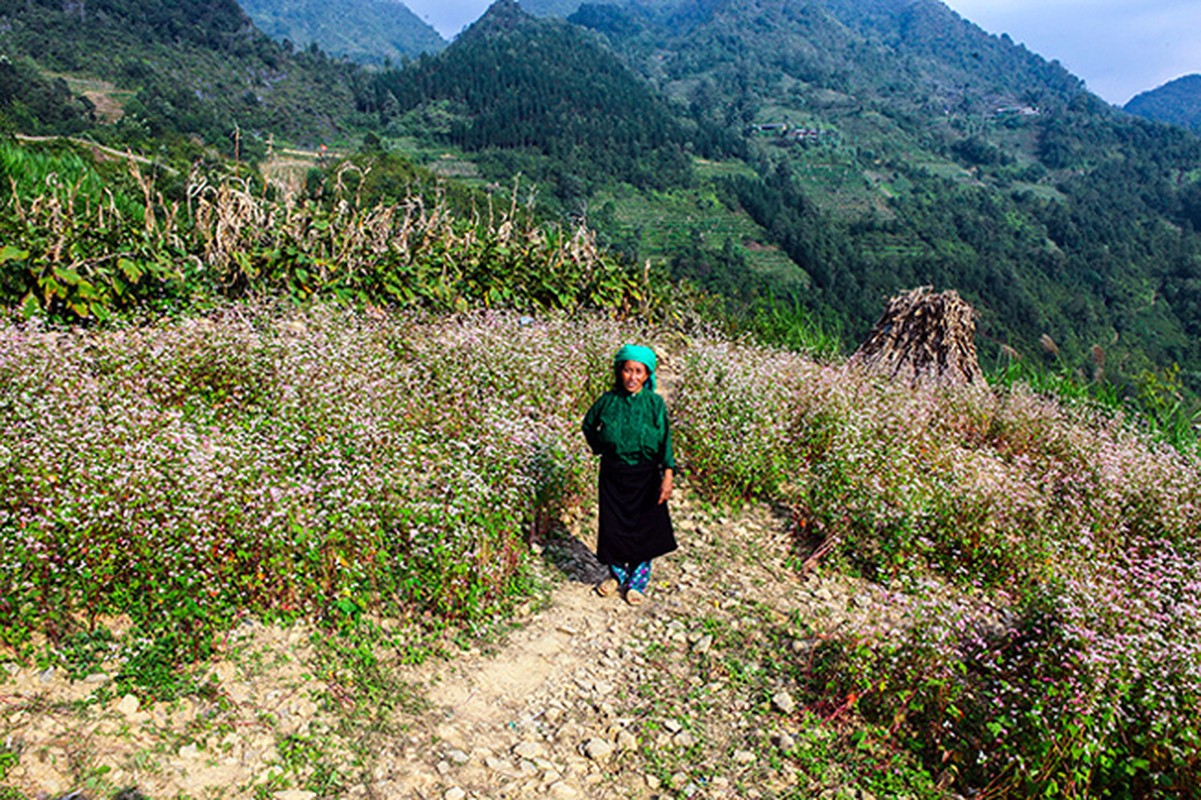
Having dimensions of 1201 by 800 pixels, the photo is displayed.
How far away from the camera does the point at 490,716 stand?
11.4ft

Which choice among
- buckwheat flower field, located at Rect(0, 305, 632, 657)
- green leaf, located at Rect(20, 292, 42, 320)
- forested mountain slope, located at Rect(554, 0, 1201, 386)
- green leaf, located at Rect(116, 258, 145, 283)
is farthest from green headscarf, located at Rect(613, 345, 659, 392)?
forested mountain slope, located at Rect(554, 0, 1201, 386)

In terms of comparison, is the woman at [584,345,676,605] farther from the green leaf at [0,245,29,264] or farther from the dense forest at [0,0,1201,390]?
the dense forest at [0,0,1201,390]

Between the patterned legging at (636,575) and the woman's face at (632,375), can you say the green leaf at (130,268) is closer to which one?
the woman's face at (632,375)

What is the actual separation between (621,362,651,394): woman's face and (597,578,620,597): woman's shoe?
1263 millimetres

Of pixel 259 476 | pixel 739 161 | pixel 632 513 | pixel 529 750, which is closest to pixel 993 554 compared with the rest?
pixel 632 513

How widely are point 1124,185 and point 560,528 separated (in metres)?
163

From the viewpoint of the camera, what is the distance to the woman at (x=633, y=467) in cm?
442

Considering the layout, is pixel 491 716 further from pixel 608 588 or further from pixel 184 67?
pixel 184 67

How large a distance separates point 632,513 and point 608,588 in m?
0.55

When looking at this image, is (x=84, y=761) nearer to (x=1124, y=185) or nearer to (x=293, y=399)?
(x=293, y=399)

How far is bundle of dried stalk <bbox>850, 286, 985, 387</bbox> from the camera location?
360 inches

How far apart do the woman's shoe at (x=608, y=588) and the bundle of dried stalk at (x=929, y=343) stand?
5891mm

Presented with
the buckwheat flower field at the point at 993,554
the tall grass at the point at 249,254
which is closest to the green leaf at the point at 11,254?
the tall grass at the point at 249,254

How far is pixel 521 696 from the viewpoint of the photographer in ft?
12.1
